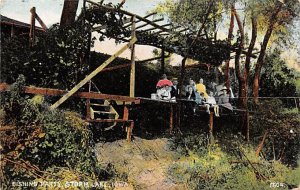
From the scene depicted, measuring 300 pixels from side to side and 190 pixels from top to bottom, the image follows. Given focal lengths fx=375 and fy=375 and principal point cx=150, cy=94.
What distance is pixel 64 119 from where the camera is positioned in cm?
581

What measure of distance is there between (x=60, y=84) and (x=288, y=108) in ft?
23.2

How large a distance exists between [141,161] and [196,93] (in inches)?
105

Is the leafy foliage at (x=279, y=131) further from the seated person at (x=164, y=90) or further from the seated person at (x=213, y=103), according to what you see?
the seated person at (x=164, y=90)

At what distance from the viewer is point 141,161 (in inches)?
295

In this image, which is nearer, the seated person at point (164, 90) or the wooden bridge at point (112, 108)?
the wooden bridge at point (112, 108)

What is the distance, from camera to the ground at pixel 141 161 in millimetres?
6777

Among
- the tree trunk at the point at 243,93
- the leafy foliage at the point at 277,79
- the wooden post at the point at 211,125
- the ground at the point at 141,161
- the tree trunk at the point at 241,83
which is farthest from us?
the leafy foliage at the point at 277,79

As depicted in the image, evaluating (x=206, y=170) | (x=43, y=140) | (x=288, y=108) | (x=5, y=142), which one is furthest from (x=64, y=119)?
(x=288, y=108)

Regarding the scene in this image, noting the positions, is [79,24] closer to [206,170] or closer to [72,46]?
[72,46]

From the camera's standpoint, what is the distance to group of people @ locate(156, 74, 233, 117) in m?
8.74

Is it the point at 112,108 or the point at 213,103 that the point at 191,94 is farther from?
the point at 112,108

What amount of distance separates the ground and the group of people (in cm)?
124

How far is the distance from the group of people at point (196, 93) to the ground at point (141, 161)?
124cm

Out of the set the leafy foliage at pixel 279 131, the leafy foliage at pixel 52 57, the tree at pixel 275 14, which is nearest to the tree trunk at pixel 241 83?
the leafy foliage at pixel 279 131
